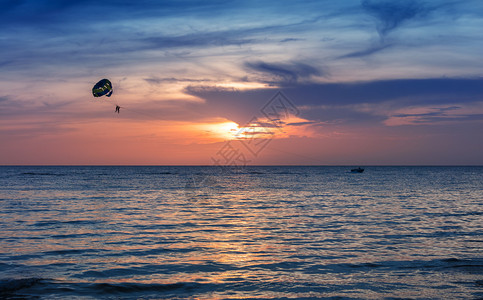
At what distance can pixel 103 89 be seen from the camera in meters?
45.3

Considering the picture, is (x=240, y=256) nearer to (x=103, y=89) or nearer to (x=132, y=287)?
(x=132, y=287)

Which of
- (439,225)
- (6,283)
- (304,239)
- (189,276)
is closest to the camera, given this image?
(6,283)

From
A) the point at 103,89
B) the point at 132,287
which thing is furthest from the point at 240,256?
the point at 103,89

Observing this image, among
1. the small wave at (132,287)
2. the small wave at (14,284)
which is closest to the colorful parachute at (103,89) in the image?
the small wave at (14,284)

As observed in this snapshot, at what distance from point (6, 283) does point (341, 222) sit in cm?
2381

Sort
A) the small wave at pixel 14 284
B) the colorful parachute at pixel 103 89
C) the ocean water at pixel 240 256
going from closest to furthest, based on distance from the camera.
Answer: the small wave at pixel 14 284, the ocean water at pixel 240 256, the colorful parachute at pixel 103 89

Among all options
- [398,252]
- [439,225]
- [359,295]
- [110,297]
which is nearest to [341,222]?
[439,225]

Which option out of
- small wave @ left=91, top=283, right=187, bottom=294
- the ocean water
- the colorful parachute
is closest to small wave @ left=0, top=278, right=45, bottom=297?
the ocean water

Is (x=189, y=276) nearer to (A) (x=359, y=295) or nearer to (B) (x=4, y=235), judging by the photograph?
(A) (x=359, y=295)

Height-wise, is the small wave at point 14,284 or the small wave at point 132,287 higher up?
the small wave at point 14,284

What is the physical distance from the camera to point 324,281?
16.7 m

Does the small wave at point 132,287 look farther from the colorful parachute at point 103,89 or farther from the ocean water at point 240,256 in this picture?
the colorful parachute at point 103,89

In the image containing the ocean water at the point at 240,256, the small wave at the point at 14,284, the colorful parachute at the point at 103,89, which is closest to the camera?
the small wave at the point at 14,284

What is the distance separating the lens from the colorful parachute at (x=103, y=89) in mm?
44844
